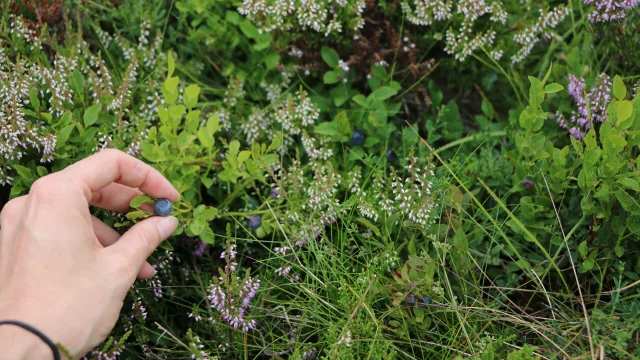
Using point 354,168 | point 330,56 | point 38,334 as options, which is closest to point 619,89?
point 354,168

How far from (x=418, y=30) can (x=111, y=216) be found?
1726 mm

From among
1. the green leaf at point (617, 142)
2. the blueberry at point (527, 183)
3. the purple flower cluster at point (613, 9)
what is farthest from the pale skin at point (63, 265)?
the purple flower cluster at point (613, 9)

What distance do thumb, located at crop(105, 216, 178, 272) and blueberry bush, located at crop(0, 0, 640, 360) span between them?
0.08m

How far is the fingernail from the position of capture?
2.11 m

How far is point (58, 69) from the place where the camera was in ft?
8.27

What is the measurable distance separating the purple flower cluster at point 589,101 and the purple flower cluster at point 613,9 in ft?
0.86

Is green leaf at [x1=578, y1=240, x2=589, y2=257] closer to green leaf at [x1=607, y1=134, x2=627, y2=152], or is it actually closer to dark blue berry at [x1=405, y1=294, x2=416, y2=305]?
green leaf at [x1=607, y1=134, x2=627, y2=152]

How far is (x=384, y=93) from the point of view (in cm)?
272

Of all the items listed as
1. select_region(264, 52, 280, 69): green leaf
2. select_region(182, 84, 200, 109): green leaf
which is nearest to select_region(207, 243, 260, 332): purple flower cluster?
select_region(182, 84, 200, 109): green leaf

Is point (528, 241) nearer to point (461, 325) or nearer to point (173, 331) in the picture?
point (461, 325)

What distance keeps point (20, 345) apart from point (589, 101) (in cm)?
230

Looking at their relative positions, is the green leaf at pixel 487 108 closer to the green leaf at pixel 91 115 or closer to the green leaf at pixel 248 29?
the green leaf at pixel 248 29

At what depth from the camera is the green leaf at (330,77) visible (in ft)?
9.20

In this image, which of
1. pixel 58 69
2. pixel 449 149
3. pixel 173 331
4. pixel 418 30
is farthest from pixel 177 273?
pixel 418 30
